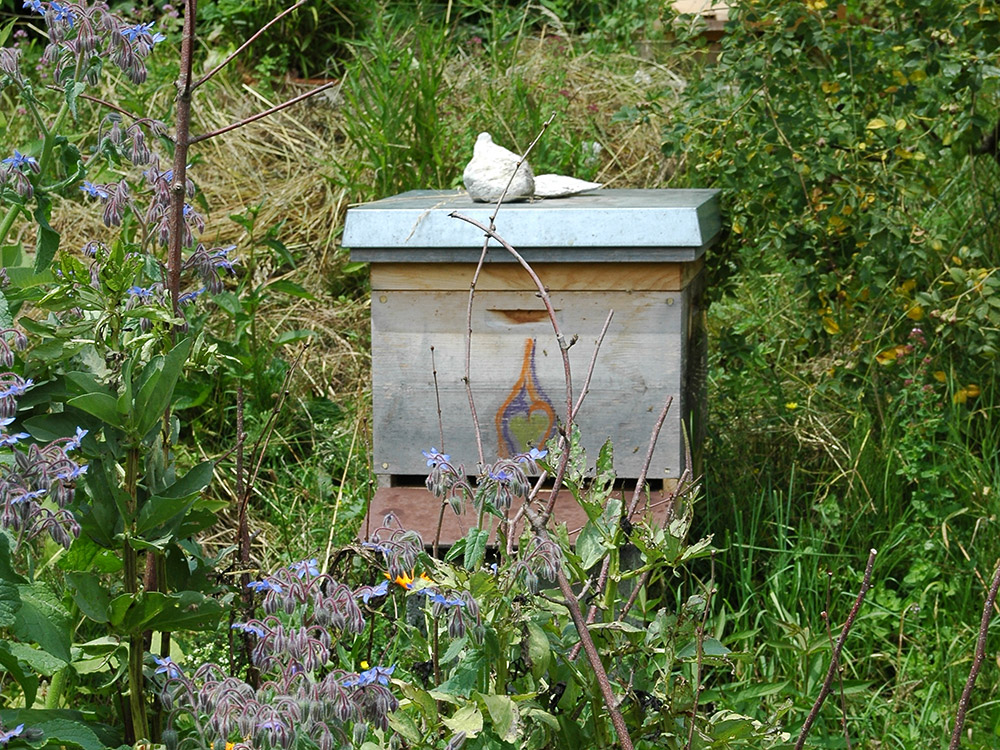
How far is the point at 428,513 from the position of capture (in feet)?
8.26

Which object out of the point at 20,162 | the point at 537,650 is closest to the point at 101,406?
the point at 20,162

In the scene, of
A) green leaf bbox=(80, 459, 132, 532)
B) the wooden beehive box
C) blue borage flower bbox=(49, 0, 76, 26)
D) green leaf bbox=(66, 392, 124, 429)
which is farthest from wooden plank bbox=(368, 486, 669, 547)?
blue borage flower bbox=(49, 0, 76, 26)

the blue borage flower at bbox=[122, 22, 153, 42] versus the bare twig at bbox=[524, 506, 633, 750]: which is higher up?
the blue borage flower at bbox=[122, 22, 153, 42]

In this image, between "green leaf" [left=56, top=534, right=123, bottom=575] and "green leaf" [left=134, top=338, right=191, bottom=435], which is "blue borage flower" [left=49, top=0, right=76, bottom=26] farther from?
"green leaf" [left=56, top=534, right=123, bottom=575]

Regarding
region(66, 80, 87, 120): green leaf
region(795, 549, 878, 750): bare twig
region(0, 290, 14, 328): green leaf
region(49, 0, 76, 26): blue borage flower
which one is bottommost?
region(795, 549, 878, 750): bare twig

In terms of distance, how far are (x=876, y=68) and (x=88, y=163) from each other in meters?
2.34

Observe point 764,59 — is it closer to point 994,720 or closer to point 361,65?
point 994,720

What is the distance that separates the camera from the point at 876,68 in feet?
10.5

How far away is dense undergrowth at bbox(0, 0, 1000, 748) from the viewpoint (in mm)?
2217

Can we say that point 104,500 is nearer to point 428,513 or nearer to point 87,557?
point 87,557

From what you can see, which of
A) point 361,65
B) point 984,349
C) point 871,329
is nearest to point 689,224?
point 984,349

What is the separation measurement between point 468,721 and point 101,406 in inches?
24.3

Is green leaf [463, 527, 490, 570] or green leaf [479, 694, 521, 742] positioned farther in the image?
green leaf [463, 527, 490, 570]

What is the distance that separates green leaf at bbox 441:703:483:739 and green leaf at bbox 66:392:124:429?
59cm
